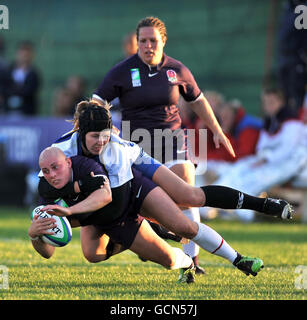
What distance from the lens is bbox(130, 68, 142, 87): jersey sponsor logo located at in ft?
21.0

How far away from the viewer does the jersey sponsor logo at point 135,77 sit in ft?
21.0

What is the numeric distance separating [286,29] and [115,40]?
6007mm

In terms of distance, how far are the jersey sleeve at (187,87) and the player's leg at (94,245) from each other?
1.49 metres

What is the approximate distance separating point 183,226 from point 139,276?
2.67 feet

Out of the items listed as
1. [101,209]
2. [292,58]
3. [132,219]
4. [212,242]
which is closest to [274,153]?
[292,58]

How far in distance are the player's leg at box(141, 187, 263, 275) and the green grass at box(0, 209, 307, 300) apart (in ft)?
0.57

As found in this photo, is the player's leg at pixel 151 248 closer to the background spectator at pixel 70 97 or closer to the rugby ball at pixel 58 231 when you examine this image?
the rugby ball at pixel 58 231

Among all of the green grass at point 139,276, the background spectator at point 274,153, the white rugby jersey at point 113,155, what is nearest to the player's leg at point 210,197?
the white rugby jersey at point 113,155

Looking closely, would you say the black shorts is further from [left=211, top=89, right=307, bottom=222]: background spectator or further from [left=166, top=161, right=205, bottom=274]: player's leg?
[left=211, top=89, right=307, bottom=222]: background spectator

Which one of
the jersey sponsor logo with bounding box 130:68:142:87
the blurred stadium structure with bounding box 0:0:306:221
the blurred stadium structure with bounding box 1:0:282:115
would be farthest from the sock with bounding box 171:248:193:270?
the blurred stadium structure with bounding box 1:0:282:115

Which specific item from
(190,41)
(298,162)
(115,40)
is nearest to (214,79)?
(190,41)

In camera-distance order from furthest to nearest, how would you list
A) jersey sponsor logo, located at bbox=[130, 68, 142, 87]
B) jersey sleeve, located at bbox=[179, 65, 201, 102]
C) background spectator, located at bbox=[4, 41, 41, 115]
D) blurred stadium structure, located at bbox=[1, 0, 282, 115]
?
blurred stadium structure, located at bbox=[1, 0, 282, 115]
background spectator, located at bbox=[4, 41, 41, 115]
jersey sleeve, located at bbox=[179, 65, 201, 102]
jersey sponsor logo, located at bbox=[130, 68, 142, 87]

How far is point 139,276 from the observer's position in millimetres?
6129
